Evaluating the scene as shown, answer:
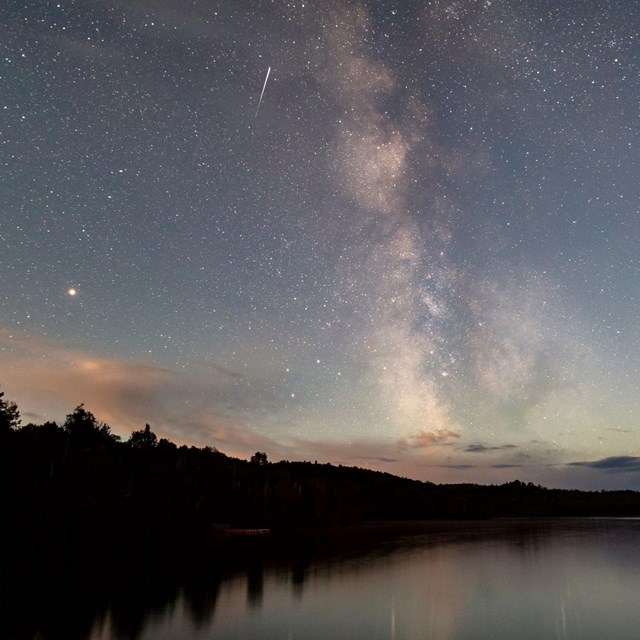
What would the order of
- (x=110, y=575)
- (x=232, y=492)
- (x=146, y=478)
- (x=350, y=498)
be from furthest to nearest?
(x=350, y=498) < (x=232, y=492) < (x=146, y=478) < (x=110, y=575)

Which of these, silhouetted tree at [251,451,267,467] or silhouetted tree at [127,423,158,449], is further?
silhouetted tree at [251,451,267,467]

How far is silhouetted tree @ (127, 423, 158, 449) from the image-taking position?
371ft

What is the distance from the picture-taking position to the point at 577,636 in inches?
928

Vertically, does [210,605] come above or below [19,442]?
below

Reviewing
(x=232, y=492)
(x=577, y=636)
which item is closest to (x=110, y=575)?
(x=577, y=636)

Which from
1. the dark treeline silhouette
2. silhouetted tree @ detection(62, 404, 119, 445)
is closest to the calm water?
the dark treeline silhouette

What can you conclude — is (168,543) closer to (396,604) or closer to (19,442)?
(19,442)

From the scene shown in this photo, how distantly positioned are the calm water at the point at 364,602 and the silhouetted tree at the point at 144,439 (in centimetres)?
6464

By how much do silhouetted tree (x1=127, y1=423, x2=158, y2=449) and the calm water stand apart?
64.6 m

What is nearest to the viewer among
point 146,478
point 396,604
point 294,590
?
point 396,604

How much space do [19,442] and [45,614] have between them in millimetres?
44988

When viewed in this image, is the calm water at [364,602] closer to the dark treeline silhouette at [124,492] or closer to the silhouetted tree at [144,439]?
the dark treeline silhouette at [124,492]

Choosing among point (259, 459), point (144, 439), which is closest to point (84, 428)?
point (144, 439)

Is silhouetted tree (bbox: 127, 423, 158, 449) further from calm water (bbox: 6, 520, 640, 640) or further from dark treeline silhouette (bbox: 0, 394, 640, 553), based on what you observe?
calm water (bbox: 6, 520, 640, 640)
